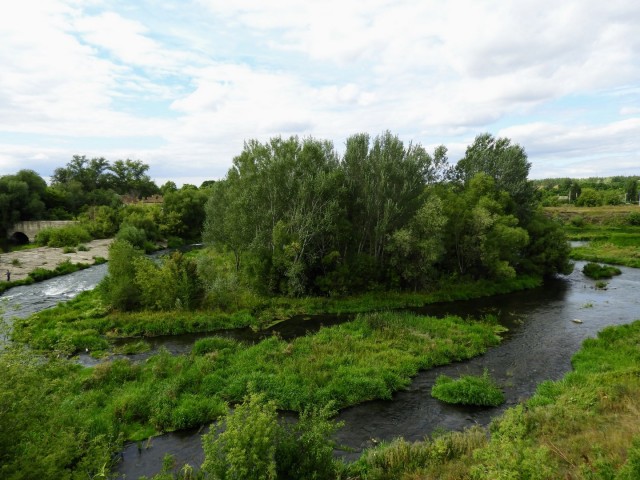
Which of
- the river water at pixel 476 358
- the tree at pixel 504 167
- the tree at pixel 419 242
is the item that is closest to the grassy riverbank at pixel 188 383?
the river water at pixel 476 358

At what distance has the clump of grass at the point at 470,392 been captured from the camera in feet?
55.0

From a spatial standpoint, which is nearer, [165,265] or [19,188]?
[165,265]

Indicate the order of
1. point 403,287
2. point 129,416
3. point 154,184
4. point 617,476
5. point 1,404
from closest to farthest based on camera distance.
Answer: point 617,476
point 1,404
point 129,416
point 403,287
point 154,184

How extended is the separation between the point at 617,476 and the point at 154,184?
133 m

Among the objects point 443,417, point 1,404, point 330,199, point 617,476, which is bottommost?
point 443,417

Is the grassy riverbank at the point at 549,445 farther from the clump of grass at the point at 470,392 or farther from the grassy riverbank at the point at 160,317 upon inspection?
the grassy riverbank at the point at 160,317

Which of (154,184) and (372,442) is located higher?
(154,184)

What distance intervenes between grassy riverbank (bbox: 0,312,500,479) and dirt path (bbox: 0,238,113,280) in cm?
3227

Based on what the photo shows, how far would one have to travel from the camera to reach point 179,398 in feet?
54.3

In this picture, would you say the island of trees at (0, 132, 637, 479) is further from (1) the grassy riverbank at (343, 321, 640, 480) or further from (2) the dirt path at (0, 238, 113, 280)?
(2) the dirt path at (0, 238, 113, 280)

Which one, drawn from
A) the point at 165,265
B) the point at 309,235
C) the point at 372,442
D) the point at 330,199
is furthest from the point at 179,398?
the point at 330,199

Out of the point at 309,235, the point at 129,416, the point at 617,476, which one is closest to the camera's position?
the point at 617,476

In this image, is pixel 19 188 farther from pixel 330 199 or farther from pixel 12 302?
pixel 330 199

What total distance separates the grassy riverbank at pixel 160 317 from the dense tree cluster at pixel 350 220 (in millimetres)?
1715
